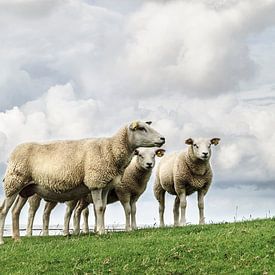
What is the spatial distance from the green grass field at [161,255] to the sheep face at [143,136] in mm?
3466

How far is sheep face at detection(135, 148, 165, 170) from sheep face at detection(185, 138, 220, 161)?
1.05 m

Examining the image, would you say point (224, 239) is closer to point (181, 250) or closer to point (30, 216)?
point (181, 250)

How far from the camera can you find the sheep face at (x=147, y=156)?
72.7ft

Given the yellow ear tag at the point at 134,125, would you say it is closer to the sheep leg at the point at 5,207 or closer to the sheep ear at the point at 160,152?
the sheep ear at the point at 160,152

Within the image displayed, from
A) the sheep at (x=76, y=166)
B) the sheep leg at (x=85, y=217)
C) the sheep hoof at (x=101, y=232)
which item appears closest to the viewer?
the sheep hoof at (x=101, y=232)

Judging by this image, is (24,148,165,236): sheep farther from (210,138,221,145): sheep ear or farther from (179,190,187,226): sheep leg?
(210,138,221,145): sheep ear

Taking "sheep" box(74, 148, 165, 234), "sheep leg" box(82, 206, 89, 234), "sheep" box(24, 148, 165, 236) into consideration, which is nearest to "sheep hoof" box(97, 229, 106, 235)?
"sheep" box(24, 148, 165, 236)

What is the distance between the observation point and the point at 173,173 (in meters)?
23.8

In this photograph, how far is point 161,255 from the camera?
1452 cm

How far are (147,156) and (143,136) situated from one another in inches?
89.2

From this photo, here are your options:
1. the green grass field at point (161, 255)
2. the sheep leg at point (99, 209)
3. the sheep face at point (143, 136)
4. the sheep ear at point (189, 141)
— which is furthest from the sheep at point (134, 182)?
the green grass field at point (161, 255)

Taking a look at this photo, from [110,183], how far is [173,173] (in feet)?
13.9

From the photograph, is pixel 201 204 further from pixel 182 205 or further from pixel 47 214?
pixel 47 214

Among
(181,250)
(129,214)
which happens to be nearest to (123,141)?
(129,214)
